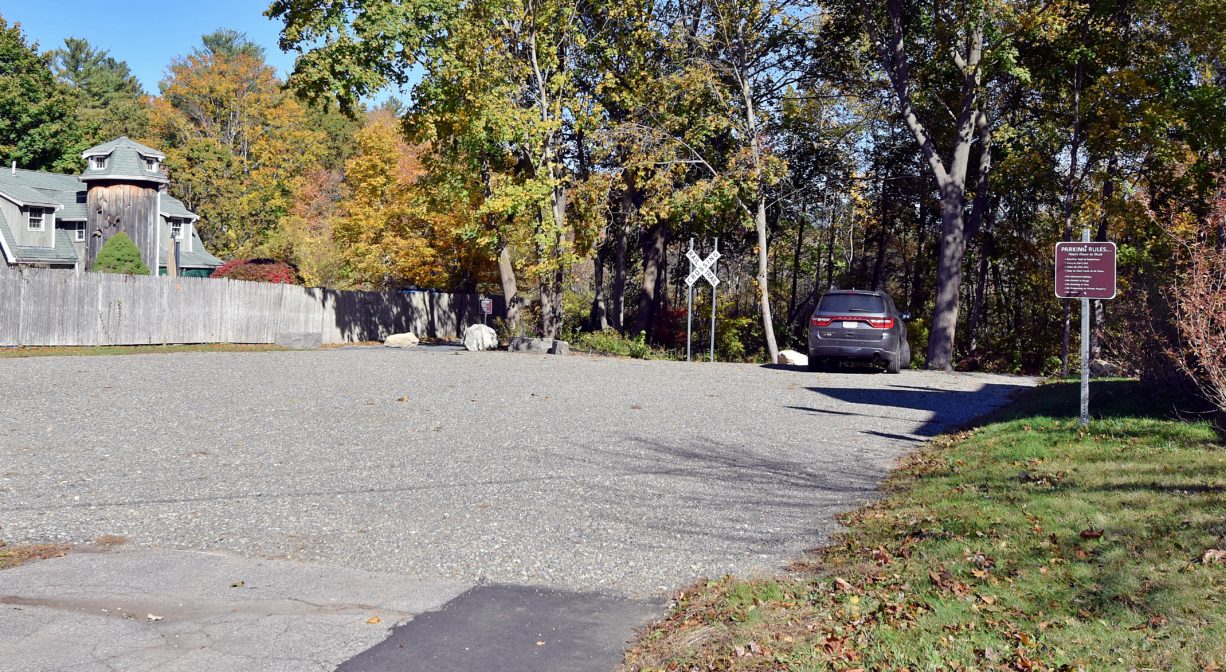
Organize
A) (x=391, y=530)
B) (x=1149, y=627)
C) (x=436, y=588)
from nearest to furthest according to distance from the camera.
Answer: (x=1149, y=627), (x=436, y=588), (x=391, y=530)

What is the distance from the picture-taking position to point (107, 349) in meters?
27.8

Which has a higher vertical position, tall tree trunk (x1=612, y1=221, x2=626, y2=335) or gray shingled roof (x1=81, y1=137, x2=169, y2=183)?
gray shingled roof (x1=81, y1=137, x2=169, y2=183)

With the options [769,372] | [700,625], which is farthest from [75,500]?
[769,372]

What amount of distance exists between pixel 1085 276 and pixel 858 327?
413 inches

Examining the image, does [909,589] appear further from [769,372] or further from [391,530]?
[769,372]

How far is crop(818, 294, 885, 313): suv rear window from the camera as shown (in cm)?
2177

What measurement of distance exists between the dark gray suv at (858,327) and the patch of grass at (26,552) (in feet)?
57.5

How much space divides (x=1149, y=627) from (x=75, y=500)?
8.03 metres

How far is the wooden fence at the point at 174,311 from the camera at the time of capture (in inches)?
1092

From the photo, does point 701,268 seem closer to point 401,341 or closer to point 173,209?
point 401,341

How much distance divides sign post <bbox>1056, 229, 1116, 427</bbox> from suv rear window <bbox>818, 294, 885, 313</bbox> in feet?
33.4

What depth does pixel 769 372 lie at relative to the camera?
24.0m

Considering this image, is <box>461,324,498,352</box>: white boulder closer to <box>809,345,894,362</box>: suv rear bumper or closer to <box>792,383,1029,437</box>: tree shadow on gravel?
<box>809,345,894,362</box>: suv rear bumper

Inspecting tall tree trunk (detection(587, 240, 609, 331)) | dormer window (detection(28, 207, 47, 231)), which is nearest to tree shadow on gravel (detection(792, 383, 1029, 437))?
tall tree trunk (detection(587, 240, 609, 331))
